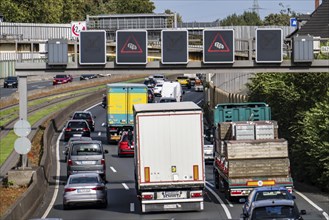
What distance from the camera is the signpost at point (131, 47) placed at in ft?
138

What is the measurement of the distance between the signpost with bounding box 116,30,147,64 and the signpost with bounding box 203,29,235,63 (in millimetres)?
2735

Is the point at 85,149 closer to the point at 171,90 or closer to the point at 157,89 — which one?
the point at 171,90

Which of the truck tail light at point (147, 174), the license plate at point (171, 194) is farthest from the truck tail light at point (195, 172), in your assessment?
the truck tail light at point (147, 174)

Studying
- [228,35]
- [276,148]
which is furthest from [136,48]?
[276,148]

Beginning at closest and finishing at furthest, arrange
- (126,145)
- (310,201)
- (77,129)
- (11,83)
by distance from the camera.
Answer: (310,201)
(126,145)
(77,129)
(11,83)

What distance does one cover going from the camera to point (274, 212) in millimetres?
23281

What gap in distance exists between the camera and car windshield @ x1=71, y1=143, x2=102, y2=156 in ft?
139

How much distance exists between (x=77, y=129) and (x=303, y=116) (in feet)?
68.7

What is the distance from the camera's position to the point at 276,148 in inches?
1361

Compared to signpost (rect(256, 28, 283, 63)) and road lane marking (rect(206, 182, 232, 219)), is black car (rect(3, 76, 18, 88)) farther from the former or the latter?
road lane marking (rect(206, 182, 232, 219))

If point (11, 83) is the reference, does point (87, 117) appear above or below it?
below

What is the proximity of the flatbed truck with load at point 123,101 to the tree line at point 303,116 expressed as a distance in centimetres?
721

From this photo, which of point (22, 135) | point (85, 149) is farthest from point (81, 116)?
point (22, 135)

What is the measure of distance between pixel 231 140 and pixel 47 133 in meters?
23.6
